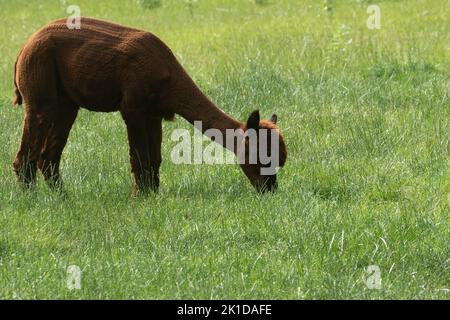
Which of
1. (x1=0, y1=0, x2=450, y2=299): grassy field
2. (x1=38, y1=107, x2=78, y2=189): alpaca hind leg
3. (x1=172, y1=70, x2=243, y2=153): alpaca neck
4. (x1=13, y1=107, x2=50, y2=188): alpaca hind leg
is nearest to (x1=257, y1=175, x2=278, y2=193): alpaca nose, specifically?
(x1=0, y1=0, x2=450, y2=299): grassy field

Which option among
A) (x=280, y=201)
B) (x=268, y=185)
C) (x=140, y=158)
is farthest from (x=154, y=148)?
(x=280, y=201)

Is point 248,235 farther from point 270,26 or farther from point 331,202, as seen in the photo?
point 270,26

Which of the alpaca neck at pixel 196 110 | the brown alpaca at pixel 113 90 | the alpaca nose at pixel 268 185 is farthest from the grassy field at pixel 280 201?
the alpaca neck at pixel 196 110

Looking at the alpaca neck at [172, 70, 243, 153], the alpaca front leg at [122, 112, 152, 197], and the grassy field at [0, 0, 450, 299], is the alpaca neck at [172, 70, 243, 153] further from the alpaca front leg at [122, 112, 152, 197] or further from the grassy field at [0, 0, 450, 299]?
the grassy field at [0, 0, 450, 299]

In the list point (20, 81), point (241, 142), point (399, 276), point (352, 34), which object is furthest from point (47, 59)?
point (352, 34)

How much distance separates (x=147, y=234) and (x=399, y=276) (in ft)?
6.03

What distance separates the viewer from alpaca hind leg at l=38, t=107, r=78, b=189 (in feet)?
28.6

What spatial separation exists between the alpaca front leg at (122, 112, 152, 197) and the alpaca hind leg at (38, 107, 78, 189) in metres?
0.66

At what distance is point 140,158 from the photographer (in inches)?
334

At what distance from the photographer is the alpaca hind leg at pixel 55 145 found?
8.73 metres

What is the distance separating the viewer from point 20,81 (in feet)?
28.5

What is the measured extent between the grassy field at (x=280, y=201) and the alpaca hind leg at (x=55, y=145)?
20 centimetres

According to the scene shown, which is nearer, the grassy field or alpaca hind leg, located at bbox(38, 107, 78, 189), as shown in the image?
the grassy field

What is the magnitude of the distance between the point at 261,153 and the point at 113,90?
1268 mm
